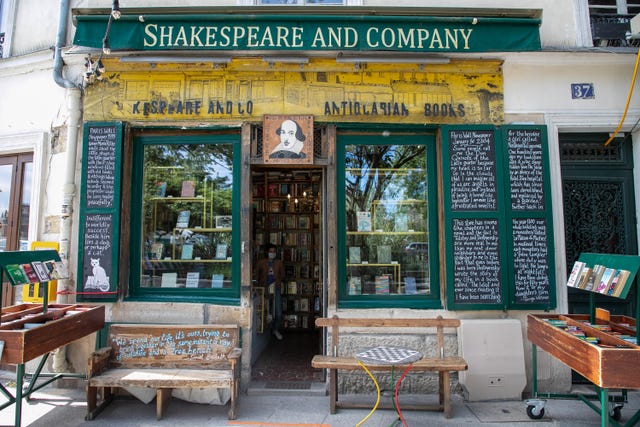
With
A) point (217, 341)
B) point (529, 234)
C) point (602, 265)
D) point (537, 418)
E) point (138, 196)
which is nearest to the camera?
point (602, 265)

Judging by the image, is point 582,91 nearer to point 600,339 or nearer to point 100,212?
point 600,339

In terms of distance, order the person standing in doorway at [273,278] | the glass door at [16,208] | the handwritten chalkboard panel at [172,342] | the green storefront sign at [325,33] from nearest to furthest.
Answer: the handwritten chalkboard panel at [172,342] → the green storefront sign at [325,33] → the glass door at [16,208] → the person standing in doorway at [273,278]

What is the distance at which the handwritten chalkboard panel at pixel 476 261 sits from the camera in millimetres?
4688

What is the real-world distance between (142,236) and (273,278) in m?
2.58

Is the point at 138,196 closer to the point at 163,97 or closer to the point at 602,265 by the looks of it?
the point at 163,97

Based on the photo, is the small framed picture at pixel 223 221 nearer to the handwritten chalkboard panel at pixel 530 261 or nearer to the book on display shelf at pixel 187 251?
the book on display shelf at pixel 187 251

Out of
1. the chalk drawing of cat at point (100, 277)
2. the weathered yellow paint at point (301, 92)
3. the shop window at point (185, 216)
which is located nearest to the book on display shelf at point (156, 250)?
the shop window at point (185, 216)

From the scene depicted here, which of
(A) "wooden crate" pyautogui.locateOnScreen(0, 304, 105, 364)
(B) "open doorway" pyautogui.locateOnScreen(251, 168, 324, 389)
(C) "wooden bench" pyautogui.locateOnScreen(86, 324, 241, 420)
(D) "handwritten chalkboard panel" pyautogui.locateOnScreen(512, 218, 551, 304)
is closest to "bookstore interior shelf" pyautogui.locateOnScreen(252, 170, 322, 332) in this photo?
(B) "open doorway" pyautogui.locateOnScreen(251, 168, 324, 389)

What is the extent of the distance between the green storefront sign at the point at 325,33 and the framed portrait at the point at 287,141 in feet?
2.80

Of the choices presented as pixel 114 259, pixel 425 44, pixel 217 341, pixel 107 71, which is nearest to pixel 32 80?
pixel 107 71

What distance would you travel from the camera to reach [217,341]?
4.44 metres

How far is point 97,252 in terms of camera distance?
4.80m

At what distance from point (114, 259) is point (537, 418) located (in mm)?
4858

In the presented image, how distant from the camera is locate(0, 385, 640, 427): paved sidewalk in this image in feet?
12.8
